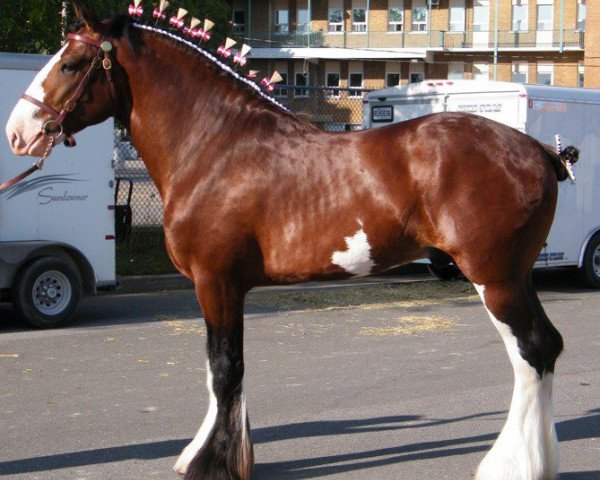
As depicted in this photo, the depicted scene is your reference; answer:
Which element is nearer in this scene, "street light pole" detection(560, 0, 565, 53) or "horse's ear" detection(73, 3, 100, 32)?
"horse's ear" detection(73, 3, 100, 32)

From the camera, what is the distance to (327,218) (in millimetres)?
4863

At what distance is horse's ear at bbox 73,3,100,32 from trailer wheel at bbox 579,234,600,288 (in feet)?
34.4

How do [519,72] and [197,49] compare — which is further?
[519,72]

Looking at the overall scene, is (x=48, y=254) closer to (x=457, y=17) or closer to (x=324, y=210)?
(x=324, y=210)

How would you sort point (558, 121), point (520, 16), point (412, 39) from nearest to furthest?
point (558, 121), point (520, 16), point (412, 39)

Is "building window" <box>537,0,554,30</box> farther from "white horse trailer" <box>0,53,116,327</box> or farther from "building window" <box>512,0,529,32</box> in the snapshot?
"white horse trailer" <box>0,53,116,327</box>

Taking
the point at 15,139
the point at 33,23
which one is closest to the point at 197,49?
the point at 15,139

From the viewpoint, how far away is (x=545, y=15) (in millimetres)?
54281

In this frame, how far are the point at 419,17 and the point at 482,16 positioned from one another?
3.81 meters

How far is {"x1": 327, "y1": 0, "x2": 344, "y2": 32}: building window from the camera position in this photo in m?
57.2

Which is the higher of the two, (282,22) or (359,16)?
(359,16)

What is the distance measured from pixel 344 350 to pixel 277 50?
48.7 metres

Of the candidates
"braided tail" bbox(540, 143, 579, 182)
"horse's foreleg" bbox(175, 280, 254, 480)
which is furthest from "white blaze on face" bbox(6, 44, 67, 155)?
"braided tail" bbox(540, 143, 579, 182)

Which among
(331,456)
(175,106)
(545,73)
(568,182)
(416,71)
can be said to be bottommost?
(331,456)
